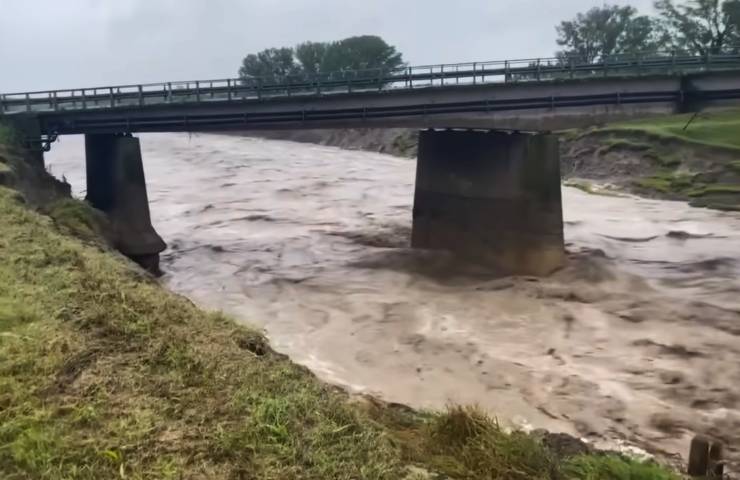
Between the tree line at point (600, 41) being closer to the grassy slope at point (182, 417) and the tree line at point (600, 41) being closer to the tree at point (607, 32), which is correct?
the tree at point (607, 32)

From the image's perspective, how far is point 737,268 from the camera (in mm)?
30203

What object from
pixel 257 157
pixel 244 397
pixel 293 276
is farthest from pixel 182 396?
pixel 257 157

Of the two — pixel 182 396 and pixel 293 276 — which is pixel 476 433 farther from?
pixel 293 276

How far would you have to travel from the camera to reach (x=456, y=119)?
34.4m

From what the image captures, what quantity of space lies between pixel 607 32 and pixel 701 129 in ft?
166

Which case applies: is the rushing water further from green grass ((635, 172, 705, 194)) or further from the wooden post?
the wooden post

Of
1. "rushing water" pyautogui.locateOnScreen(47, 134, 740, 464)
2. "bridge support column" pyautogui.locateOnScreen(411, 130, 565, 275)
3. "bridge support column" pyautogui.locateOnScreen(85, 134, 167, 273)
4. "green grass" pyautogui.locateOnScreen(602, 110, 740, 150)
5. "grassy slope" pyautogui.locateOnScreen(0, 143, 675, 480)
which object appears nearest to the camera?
"grassy slope" pyautogui.locateOnScreen(0, 143, 675, 480)

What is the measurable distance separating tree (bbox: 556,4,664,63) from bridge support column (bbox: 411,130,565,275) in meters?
67.4

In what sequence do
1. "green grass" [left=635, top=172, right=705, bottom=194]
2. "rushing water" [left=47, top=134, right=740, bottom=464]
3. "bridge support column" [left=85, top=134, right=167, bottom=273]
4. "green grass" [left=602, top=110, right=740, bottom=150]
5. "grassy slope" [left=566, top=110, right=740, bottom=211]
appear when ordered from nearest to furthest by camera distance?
"rushing water" [left=47, top=134, right=740, bottom=464] < "bridge support column" [left=85, top=134, right=167, bottom=273] < "grassy slope" [left=566, top=110, right=740, bottom=211] < "green grass" [left=635, top=172, right=705, bottom=194] < "green grass" [left=602, top=110, right=740, bottom=150]

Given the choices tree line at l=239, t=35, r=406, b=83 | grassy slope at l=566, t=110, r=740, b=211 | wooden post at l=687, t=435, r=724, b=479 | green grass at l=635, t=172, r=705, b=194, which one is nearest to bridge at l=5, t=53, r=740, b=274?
grassy slope at l=566, t=110, r=740, b=211

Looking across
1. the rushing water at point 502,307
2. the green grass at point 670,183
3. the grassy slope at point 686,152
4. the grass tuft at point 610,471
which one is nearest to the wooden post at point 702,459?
the grass tuft at point 610,471

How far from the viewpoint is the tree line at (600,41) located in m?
78.2

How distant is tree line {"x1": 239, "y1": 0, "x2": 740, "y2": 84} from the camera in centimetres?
7825

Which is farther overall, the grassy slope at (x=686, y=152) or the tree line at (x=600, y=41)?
the tree line at (x=600, y=41)
